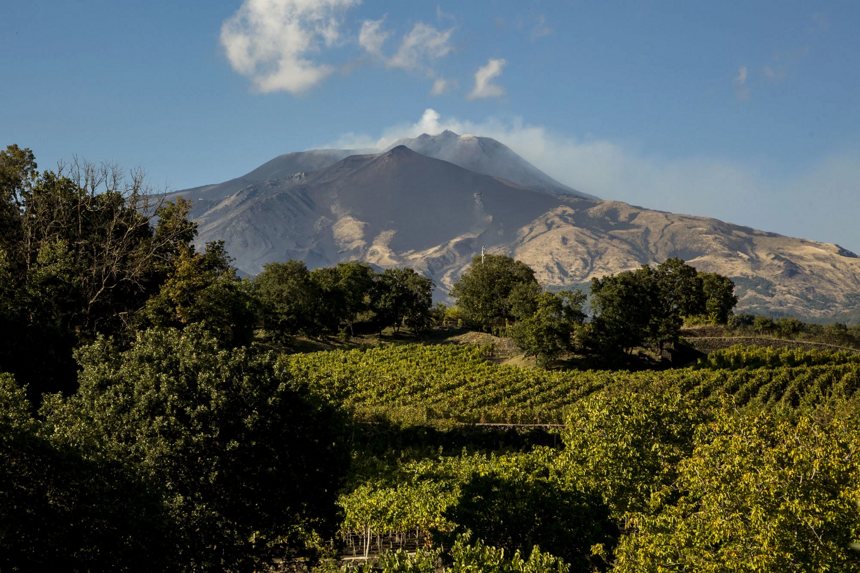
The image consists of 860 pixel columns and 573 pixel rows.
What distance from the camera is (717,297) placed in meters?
74.9

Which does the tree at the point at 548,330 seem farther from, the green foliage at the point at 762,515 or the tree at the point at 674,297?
the green foliage at the point at 762,515

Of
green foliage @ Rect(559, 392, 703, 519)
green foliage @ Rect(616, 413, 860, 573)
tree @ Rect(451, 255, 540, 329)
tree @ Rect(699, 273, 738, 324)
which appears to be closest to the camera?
green foliage @ Rect(616, 413, 860, 573)

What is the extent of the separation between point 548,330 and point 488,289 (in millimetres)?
22866

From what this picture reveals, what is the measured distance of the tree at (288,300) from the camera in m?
64.0

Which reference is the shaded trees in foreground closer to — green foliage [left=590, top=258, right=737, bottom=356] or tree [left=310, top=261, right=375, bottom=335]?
green foliage [left=590, top=258, right=737, bottom=356]

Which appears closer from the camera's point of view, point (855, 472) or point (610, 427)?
point (855, 472)

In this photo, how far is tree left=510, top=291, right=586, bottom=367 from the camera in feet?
170

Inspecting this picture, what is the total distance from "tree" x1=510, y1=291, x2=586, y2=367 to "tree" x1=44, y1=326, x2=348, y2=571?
34.3 m

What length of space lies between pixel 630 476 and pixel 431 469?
9480 mm

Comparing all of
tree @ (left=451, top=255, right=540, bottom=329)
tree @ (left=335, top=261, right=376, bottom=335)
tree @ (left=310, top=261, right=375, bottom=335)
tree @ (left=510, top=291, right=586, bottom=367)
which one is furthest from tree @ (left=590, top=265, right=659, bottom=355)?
tree @ (left=310, top=261, right=375, bottom=335)

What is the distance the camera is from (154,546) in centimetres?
1370

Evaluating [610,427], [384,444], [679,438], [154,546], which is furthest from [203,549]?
[384,444]

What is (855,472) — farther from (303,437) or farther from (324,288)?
(324,288)

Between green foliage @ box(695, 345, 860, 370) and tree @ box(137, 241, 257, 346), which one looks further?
green foliage @ box(695, 345, 860, 370)
